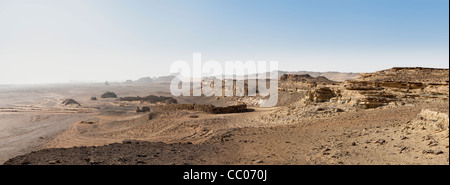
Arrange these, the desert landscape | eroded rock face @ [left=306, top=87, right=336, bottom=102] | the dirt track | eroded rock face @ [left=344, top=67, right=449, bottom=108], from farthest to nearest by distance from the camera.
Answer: eroded rock face @ [left=306, top=87, right=336, bottom=102] < eroded rock face @ [left=344, top=67, right=449, bottom=108] < the desert landscape < the dirt track

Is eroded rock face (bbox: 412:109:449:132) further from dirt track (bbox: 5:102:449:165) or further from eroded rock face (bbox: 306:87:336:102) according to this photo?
eroded rock face (bbox: 306:87:336:102)

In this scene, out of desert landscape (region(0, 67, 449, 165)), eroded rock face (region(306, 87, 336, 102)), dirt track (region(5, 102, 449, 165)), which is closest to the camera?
dirt track (region(5, 102, 449, 165))

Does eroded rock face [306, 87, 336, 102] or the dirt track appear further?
eroded rock face [306, 87, 336, 102]

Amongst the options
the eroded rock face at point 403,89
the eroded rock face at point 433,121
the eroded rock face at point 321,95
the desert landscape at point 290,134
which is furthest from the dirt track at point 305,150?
the eroded rock face at point 321,95

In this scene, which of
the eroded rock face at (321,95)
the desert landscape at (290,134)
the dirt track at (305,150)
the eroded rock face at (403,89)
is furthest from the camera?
the eroded rock face at (321,95)

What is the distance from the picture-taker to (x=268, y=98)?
2911cm

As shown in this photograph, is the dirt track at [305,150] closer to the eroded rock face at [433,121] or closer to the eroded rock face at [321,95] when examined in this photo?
the eroded rock face at [433,121]

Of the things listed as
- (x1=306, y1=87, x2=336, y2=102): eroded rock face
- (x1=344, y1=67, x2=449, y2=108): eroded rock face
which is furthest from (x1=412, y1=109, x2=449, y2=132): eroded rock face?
(x1=306, y1=87, x2=336, y2=102): eroded rock face

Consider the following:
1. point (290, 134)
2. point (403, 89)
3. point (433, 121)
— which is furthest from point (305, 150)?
point (403, 89)

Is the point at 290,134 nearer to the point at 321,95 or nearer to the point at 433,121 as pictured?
the point at 433,121

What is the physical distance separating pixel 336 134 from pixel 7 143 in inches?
739
